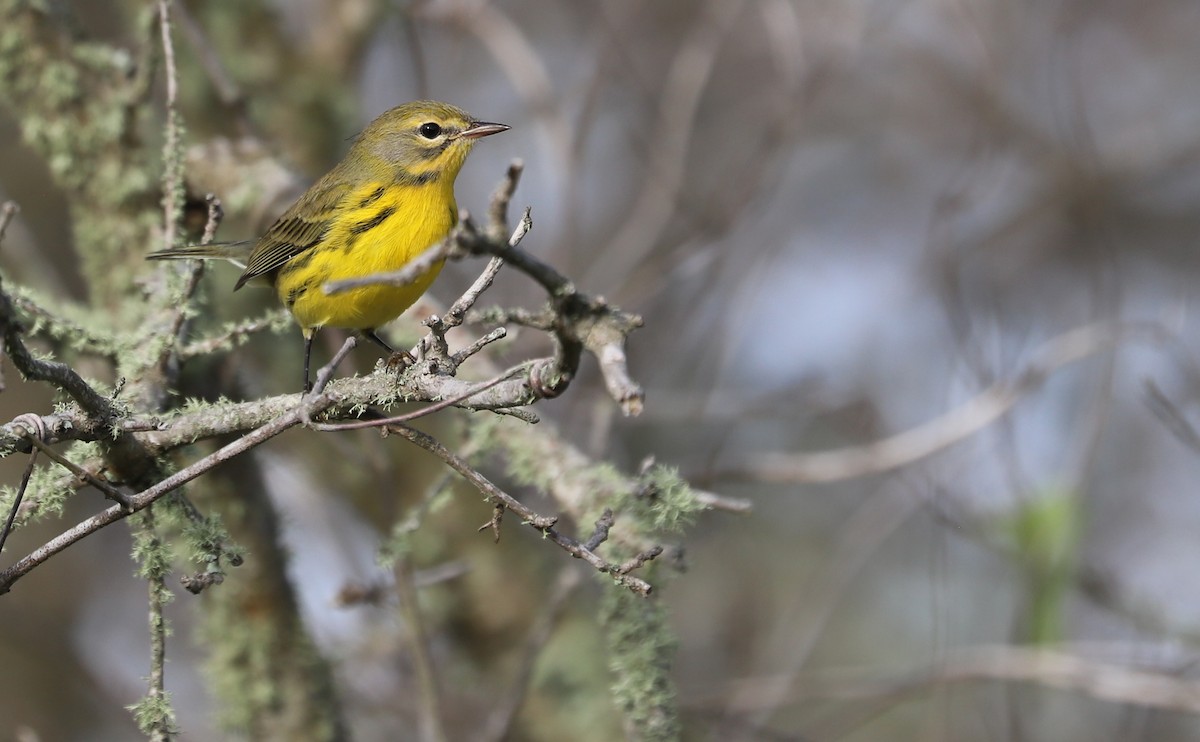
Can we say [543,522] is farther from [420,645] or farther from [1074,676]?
[1074,676]

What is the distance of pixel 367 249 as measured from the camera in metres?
3.77

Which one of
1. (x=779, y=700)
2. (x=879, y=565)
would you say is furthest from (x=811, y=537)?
(x=779, y=700)

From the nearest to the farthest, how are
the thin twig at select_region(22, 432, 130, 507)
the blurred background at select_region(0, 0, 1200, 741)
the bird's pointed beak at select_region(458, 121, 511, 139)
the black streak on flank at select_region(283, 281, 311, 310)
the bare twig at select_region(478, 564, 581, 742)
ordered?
the thin twig at select_region(22, 432, 130, 507), the bare twig at select_region(478, 564, 581, 742), the black streak on flank at select_region(283, 281, 311, 310), the bird's pointed beak at select_region(458, 121, 511, 139), the blurred background at select_region(0, 0, 1200, 741)

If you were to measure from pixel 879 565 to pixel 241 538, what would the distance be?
6084mm

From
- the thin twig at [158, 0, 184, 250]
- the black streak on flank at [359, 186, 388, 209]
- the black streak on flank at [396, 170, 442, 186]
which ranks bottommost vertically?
the thin twig at [158, 0, 184, 250]

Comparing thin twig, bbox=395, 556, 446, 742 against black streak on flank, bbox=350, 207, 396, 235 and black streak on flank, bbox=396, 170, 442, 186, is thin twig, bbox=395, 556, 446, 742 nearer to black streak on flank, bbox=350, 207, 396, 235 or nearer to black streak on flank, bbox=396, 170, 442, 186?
black streak on flank, bbox=350, 207, 396, 235

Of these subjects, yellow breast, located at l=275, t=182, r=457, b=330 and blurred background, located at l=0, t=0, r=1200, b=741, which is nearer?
yellow breast, located at l=275, t=182, r=457, b=330

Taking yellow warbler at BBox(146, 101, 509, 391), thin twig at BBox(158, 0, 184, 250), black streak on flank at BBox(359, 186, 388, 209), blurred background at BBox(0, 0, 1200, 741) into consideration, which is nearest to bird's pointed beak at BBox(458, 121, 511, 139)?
yellow warbler at BBox(146, 101, 509, 391)

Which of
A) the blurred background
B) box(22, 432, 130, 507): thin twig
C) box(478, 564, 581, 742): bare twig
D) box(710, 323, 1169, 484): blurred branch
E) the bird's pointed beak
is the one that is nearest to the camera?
box(22, 432, 130, 507): thin twig

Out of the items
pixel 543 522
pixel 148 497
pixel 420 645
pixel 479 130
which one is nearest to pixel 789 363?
pixel 479 130

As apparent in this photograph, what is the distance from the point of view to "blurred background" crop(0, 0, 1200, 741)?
189 inches

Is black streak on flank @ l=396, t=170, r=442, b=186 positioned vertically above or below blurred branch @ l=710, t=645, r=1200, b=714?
above

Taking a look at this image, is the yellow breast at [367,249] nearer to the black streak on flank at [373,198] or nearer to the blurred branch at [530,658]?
the black streak on flank at [373,198]

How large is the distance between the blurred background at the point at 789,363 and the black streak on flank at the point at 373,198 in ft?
1.61
